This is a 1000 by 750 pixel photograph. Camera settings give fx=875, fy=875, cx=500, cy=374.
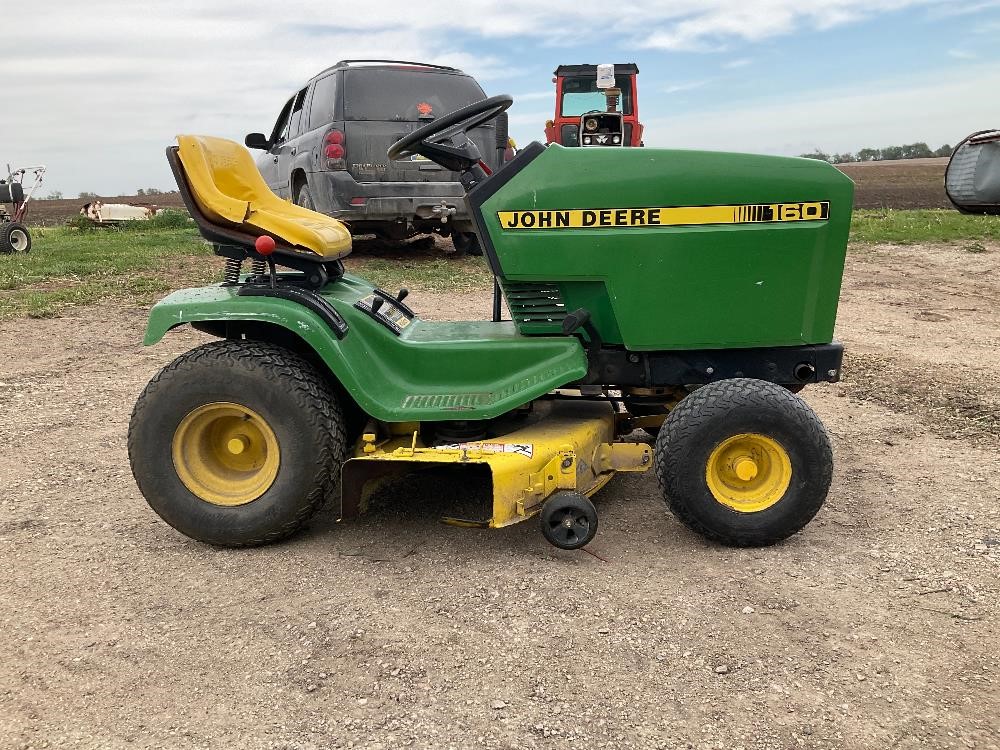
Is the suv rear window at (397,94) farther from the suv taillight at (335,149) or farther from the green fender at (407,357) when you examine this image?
the green fender at (407,357)

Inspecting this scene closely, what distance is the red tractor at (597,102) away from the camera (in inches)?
632

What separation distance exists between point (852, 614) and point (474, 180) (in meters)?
2.10

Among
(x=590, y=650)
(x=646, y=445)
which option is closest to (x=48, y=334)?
(x=646, y=445)

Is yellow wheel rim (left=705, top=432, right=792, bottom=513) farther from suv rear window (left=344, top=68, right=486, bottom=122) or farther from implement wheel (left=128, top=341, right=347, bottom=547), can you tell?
suv rear window (left=344, top=68, right=486, bottom=122)

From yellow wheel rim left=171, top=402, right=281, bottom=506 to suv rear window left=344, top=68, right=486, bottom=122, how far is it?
6299 mm

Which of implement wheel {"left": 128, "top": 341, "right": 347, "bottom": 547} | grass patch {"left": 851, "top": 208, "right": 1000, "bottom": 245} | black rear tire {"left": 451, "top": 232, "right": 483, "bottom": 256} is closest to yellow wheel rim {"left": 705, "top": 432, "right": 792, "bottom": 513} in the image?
implement wheel {"left": 128, "top": 341, "right": 347, "bottom": 547}

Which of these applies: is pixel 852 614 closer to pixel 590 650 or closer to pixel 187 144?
pixel 590 650

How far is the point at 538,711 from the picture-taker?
233 cm

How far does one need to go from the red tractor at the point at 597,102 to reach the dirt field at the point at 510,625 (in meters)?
12.6

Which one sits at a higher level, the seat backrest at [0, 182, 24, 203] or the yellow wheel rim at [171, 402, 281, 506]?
the seat backrest at [0, 182, 24, 203]

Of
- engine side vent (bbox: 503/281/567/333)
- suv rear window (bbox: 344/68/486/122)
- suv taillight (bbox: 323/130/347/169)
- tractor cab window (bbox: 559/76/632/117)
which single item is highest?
tractor cab window (bbox: 559/76/632/117)

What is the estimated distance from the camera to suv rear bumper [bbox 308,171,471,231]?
9.02 m

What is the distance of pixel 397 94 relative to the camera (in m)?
9.23

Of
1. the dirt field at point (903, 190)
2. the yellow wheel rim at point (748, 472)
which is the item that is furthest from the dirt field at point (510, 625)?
the dirt field at point (903, 190)
